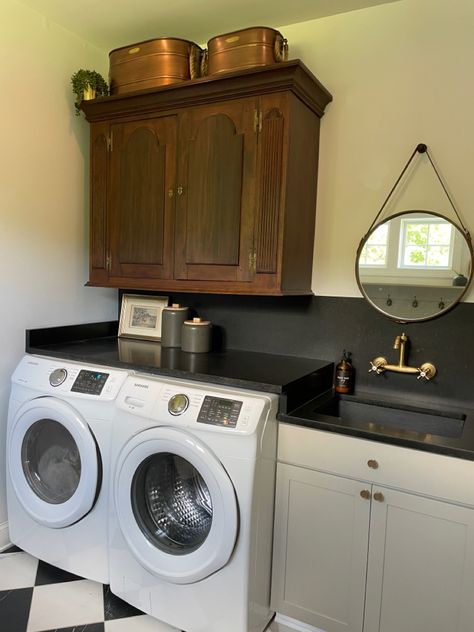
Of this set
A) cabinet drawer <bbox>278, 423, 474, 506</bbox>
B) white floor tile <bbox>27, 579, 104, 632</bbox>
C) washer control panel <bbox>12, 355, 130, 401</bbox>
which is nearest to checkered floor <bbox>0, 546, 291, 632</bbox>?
white floor tile <bbox>27, 579, 104, 632</bbox>

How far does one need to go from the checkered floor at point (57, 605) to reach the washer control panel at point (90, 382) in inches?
33.1

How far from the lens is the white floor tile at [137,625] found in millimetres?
1758

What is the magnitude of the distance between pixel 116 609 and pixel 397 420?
1367mm

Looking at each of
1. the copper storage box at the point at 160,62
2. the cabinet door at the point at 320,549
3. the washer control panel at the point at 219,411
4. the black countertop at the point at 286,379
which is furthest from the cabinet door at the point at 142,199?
the cabinet door at the point at 320,549

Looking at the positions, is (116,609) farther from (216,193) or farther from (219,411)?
(216,193)

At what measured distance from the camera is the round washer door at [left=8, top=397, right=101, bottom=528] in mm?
1869

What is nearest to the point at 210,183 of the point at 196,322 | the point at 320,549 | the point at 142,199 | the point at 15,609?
the point at 142,199

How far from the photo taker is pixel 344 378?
6.74 feet

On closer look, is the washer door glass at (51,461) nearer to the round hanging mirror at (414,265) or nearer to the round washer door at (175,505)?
the round washer door at (175,505)

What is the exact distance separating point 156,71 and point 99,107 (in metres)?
0.36

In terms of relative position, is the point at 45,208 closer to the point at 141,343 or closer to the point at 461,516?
the point at 141,343

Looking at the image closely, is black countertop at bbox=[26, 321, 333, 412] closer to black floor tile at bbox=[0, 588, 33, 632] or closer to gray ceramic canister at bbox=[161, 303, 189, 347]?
gray ceramic canister at bbox=[161, 303, 189, 347]

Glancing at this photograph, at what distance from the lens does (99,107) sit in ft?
7.48

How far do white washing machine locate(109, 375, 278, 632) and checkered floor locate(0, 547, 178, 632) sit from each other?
0.25 feet
